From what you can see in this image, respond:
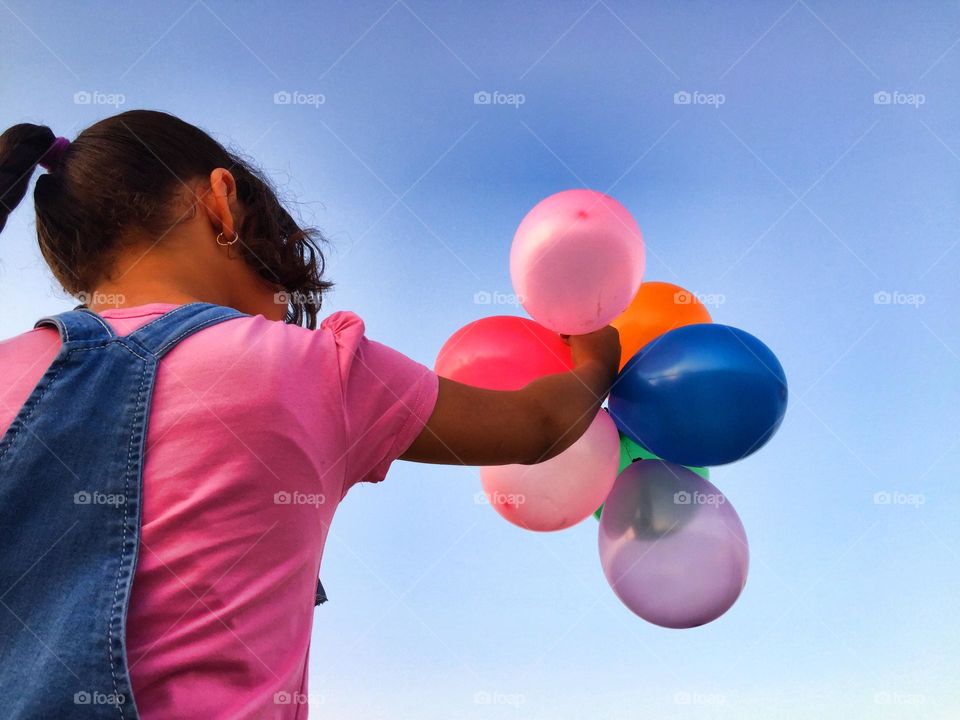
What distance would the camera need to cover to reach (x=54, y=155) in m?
1.36

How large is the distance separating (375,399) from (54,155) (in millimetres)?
693

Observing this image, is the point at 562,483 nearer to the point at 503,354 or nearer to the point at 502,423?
the point at 503,354

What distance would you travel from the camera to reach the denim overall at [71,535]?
94 cm

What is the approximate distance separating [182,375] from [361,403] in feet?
0.77

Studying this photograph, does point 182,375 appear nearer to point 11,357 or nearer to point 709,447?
point 11,357

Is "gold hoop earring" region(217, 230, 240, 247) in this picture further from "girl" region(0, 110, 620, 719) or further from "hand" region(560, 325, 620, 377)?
"hand" region(560, 325, 620, 377)

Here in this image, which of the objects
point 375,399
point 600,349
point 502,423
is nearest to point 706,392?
point 600,349

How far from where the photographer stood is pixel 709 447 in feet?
6.94

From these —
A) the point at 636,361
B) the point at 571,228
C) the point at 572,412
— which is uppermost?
the point at 571,228

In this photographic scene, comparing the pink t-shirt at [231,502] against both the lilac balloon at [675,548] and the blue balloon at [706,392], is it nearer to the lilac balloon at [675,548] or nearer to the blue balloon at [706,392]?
the blue balloon at [706,392]

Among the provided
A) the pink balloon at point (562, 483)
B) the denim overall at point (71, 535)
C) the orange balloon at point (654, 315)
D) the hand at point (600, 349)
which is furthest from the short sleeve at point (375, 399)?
the orange balloon at point (654, 315)

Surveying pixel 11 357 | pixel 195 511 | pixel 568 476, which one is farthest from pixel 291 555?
pixel 568 476

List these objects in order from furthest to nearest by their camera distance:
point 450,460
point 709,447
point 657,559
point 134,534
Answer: point 657,559 → point 709,447 → point 450,460 → point 134,534

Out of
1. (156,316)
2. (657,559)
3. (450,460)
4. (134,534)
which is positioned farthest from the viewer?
(657,559)
